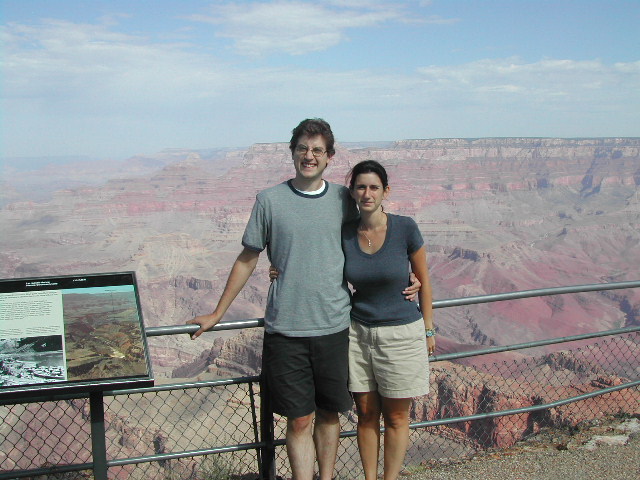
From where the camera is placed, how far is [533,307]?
6150 cm

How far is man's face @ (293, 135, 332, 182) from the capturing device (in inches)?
111

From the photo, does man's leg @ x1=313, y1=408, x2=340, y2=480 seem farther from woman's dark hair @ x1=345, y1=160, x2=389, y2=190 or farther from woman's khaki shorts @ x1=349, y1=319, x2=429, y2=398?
woman's dark hair @ x1=345, y1=160, x2=389, y2=190

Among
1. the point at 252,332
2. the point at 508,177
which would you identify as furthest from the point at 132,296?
the point at 508,177

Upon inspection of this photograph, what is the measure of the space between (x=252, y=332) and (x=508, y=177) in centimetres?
9198

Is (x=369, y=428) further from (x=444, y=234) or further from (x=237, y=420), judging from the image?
(x=444, y=234)

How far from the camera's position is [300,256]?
2.81m

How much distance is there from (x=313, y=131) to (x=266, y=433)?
5.67 ft

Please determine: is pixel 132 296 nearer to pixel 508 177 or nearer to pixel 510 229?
pixel 510 229

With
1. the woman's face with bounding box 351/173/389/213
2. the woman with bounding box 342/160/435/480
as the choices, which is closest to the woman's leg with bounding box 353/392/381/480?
the woman with bounding box 342/160/435/480

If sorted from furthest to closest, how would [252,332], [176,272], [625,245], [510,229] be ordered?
[510,229] → [625,245] → [176,272] → [252,332]

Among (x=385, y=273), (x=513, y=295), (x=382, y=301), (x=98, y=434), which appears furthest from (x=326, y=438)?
(x=513, y=295)

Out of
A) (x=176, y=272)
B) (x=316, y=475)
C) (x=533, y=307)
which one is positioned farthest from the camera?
(x=176, y=272)

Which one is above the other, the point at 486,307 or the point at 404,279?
the point at 404,279

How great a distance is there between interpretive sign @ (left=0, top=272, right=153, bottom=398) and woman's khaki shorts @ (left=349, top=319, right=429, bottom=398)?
→ 1014 millimetres
